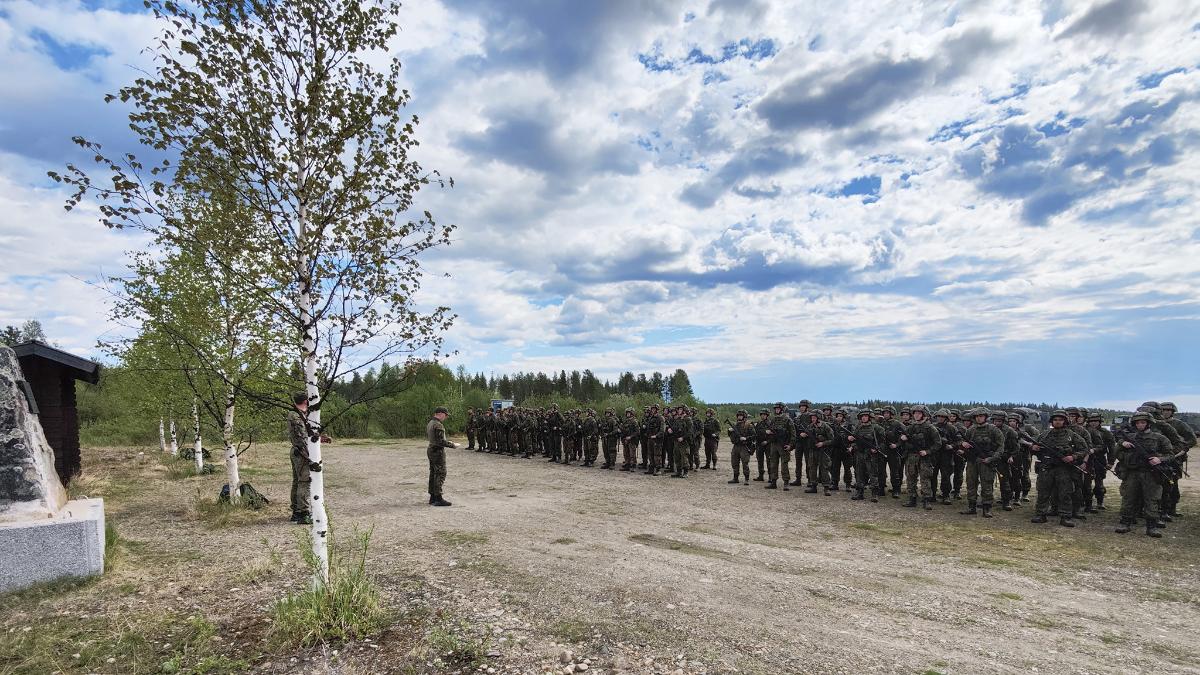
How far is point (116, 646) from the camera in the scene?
4.59 m

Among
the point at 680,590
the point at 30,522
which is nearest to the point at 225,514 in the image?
the point at 30,522

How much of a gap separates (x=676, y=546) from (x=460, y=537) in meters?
3.16

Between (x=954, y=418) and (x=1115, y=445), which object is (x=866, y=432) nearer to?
(x=954, y=418)

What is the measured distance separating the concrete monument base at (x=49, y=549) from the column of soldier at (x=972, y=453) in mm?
12763

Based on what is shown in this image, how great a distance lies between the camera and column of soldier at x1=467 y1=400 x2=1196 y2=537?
1012cm

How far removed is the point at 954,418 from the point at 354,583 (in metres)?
12.6

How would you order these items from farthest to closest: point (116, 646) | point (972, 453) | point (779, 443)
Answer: point (779, 443)
point (972, 453)
point (116, 646)

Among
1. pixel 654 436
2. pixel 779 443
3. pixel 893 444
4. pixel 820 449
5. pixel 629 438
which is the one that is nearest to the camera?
pixel 893 444

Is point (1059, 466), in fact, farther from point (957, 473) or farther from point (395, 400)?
point (395, 400)

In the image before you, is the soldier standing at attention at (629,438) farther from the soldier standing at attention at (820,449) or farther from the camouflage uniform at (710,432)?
the soldier standing at attention at (820,449)

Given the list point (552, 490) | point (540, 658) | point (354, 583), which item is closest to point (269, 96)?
point (354, 583)

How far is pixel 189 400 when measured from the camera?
12.2 metres

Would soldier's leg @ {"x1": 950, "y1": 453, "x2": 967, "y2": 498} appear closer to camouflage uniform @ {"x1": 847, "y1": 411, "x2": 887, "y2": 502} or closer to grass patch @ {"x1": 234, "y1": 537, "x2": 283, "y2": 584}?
camouflage uniform @ {"x1": 847, "y1": 411, "x2": 887, "y2": 502}

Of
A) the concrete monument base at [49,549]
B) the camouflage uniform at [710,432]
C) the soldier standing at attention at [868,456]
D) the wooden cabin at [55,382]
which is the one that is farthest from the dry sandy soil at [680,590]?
the camouflage uniform at [710,432]
